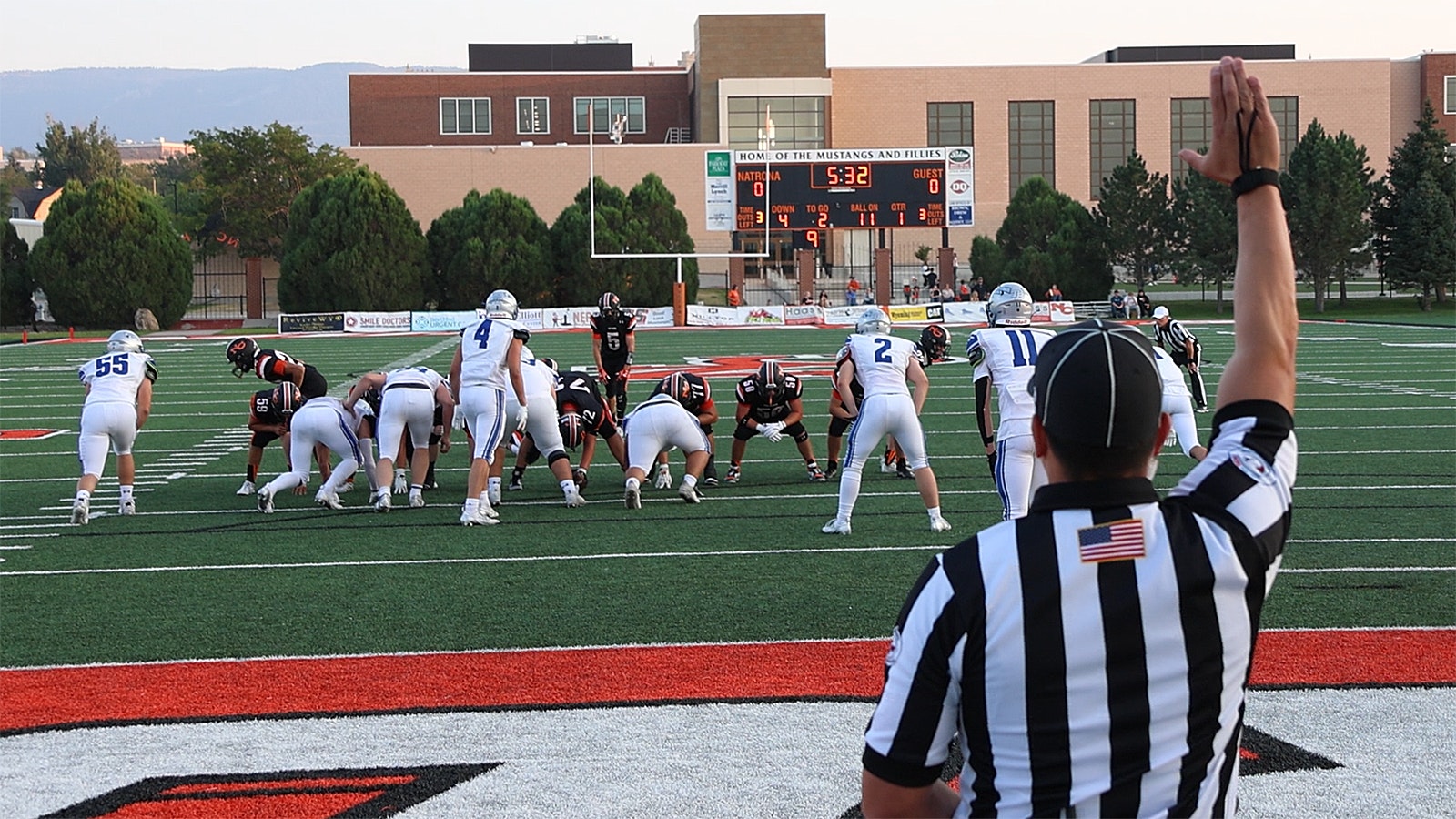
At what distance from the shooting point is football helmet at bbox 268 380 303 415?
13.1 metres

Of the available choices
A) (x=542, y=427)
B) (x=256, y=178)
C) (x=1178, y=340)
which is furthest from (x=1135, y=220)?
(x=542, y=427)

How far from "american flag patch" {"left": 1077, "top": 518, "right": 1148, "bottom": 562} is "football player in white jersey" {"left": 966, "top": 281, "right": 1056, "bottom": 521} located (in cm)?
611

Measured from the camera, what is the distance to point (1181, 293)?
215 ft

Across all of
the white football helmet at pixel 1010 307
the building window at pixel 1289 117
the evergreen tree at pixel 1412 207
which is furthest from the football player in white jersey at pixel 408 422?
the building window at pixel 1289 117

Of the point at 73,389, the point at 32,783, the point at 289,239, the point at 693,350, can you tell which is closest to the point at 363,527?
the point at 32,783

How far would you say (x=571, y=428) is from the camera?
12781 mm

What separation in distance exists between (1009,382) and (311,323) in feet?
129

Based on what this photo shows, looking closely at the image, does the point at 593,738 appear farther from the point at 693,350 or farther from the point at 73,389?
the point at 693,350

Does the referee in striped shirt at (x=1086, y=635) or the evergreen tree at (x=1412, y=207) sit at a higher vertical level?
the evergreen tree at (x=1412, y=207)

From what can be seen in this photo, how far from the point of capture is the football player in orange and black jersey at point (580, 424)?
12828 millimetres

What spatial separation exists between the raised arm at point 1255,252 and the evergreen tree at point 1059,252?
173 feet

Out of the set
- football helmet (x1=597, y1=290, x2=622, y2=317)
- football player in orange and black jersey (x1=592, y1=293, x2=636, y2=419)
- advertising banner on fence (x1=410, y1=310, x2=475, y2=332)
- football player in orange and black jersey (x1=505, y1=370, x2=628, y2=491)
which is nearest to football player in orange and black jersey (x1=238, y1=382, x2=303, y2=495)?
football player in orange and black jersey (x1=505, y1=370, x2=628, y2=491)

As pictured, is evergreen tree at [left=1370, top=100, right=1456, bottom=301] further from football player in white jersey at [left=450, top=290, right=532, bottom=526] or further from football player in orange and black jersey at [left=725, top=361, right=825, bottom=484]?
football player in white jersey at [left=450, top=290, right=532, bottom=526]

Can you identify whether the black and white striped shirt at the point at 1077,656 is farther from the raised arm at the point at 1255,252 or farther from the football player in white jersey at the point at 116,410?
the football player in white jersey at the point at 116,410
